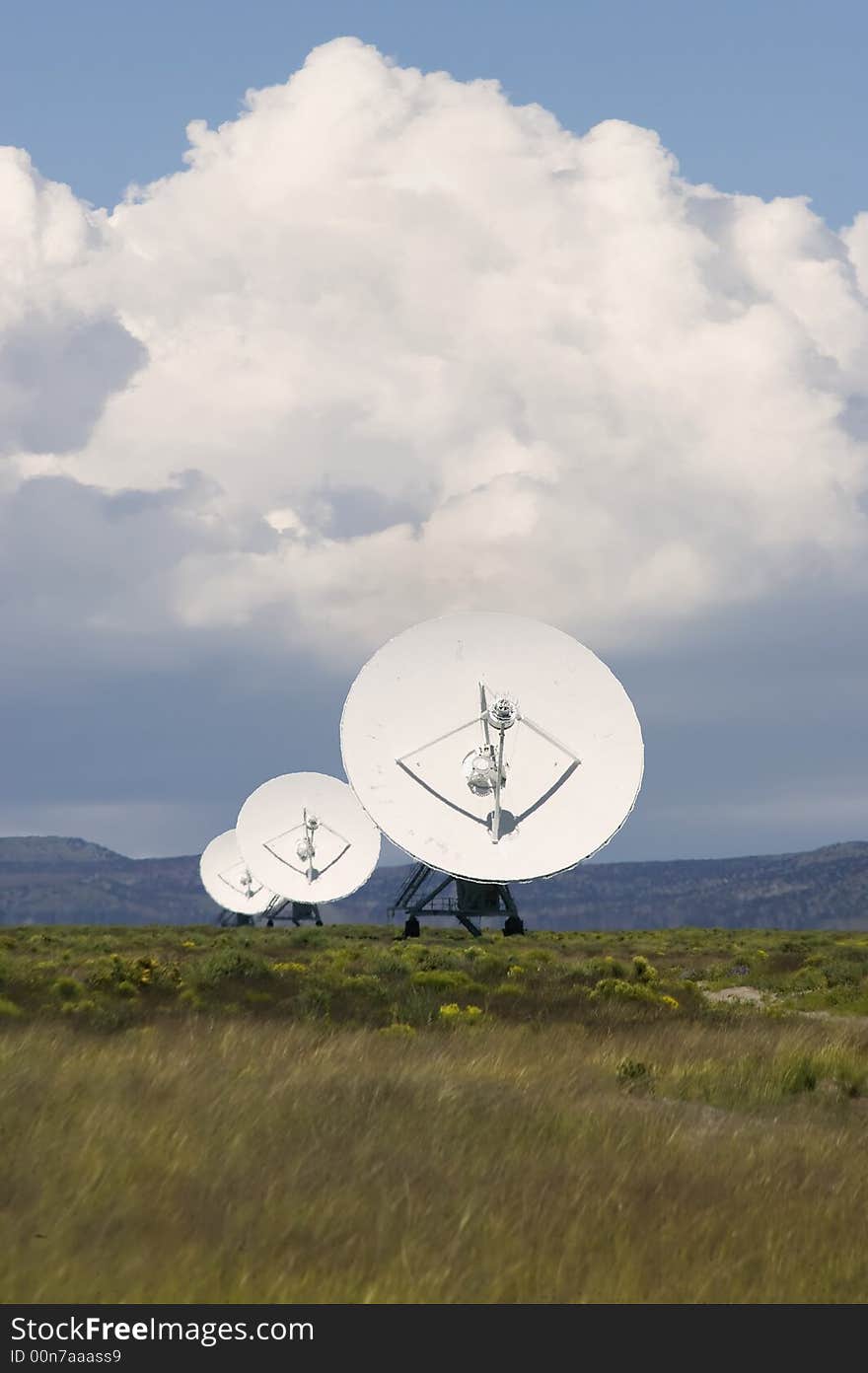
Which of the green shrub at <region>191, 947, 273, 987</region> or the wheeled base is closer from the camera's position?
the green shrub at <region>191, 947, 273, 987</region>

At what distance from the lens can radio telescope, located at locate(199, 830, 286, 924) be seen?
10619cm

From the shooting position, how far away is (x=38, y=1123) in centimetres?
1045

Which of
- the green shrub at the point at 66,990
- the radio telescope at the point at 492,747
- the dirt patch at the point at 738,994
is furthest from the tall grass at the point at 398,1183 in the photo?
the radio telescope at the point at 492,747

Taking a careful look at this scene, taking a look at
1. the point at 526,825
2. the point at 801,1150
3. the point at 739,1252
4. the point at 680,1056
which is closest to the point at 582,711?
the point at 526,825

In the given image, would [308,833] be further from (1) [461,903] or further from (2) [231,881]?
(2) [231,881]

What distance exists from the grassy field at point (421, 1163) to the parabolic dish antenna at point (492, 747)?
25.7 meters

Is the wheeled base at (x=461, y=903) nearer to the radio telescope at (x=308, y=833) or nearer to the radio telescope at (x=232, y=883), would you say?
the radio telescope at (x=308, y=833)

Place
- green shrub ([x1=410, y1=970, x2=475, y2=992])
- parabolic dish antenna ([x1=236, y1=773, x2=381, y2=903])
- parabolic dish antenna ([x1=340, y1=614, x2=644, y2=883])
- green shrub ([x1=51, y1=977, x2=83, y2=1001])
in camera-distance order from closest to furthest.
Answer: green shrub ([x1=51, y1=977, x2=83, y2=1001]) → green shrub ([x1=410, y1=970, x2=475, y2=992]) → parabolic dish antenna ([x1=340, y1=614, x2=644, y2=883]) → parabolic dish antenna ([x1=236, y1=773, x2=381, y2=903])

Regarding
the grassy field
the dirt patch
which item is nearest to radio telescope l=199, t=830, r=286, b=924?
the dirt patch

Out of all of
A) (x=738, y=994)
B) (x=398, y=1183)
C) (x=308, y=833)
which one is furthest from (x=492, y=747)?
(x=398, y=1183)

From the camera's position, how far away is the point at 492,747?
48875 millimetres

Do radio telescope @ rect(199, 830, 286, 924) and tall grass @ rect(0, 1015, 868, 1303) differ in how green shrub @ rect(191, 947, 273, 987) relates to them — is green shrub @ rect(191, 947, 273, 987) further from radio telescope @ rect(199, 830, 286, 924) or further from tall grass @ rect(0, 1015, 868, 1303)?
radio telescope @ rect(199, 830, 286, 924)

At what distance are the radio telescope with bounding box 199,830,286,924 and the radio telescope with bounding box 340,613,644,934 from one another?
58578 mm
